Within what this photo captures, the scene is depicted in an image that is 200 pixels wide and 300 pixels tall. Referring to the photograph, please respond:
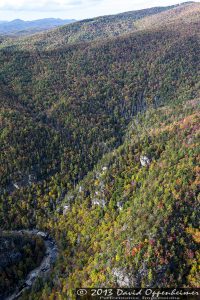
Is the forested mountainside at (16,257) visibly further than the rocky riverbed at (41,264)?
Yes

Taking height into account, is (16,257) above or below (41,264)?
above

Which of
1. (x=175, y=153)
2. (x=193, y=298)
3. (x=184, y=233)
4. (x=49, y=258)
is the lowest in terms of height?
(x=49, y=258)

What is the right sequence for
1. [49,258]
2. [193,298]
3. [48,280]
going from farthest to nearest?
1. [49,258]
2. [48,280]
3. [193,298]

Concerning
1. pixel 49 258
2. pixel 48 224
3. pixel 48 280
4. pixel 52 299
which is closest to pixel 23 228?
pixel 48 224

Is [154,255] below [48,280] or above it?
above

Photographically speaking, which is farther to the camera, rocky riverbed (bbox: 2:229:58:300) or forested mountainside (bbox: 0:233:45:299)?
forested mountainside (bbox: 0:233:45:299)

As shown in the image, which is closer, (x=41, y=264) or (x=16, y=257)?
(x=16, y=257)

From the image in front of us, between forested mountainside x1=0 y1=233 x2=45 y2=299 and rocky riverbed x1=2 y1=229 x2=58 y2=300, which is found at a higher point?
forested mountainside x1=0 y1=233 x2=45 y2=299

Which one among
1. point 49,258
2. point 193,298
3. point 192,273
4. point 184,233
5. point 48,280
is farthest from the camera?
point 49,258

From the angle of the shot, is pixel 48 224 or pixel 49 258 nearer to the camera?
pixel 49 258

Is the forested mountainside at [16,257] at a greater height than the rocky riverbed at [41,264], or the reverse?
the forested mountainside at [16,257]

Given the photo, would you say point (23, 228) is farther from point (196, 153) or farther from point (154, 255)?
point (196, 153)
